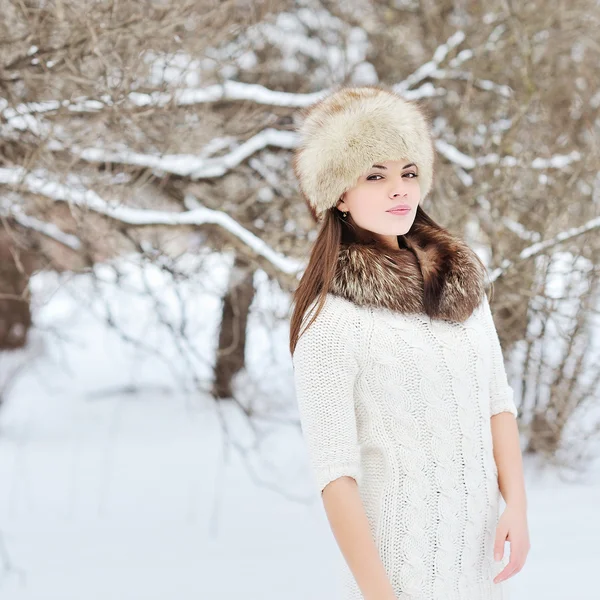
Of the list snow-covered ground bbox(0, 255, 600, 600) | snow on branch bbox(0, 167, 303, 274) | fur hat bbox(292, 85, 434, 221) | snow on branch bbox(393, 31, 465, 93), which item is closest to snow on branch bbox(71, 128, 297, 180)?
snow on branch bbox(0, 167, 303, 274)

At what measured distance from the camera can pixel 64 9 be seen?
2.71 meters

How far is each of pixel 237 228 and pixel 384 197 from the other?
171cm


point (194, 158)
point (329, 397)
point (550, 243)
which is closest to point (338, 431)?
point (329, 397)

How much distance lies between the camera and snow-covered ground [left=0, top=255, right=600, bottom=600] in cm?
360

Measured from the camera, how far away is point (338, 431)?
55.2 inches

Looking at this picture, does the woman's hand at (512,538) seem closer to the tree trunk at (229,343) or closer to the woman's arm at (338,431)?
the woman's arm at (338,431)

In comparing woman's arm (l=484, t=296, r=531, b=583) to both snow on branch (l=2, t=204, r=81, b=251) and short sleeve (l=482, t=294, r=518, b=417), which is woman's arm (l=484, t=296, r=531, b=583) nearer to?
short sleeve (l=482, t=294, r=518, b=417)

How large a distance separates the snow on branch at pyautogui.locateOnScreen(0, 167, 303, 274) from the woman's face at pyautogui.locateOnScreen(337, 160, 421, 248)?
4.92 ft

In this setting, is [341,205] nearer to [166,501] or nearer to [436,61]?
[436,61]

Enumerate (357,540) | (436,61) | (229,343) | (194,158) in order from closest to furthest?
(357,540) < (194,158) < (436,61) < (229,343)

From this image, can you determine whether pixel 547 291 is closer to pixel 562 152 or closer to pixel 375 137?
pixel 562 152

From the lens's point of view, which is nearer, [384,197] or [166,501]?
[384,197]

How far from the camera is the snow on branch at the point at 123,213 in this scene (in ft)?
9.39

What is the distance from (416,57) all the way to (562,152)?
132 centimetres
